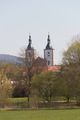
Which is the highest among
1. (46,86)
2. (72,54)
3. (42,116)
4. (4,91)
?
(72,54)

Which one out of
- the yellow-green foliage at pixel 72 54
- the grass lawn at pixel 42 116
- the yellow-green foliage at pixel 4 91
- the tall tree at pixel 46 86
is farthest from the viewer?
the tall tree at pixel 46 86

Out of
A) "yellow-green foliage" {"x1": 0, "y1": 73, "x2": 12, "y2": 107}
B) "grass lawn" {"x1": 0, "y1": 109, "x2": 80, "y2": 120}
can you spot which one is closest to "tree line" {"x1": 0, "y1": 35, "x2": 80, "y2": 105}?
"yellow-green foliage" {"x1": 0, "y1": 73, "x2": 12, "y2": 107}

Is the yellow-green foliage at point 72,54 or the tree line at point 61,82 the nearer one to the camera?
the tree line at point 61,82

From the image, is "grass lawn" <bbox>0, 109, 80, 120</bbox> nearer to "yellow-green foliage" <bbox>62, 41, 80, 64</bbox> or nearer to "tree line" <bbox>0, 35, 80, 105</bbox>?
"tree line" <bbox>0, 35, 80, 105</bbox>

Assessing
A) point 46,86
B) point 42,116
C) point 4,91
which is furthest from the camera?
point 46,86

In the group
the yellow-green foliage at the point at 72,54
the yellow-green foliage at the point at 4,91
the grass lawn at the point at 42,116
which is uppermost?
the yellow-green foliage at the point at 72,54

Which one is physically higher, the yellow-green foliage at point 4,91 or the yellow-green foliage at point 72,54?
the yellow-green foliage at point 72,54

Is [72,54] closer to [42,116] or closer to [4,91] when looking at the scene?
[4,91]

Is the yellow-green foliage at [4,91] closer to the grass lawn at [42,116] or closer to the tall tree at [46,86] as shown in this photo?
the tall tree at [46,86]

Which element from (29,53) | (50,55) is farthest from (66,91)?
(50,55)

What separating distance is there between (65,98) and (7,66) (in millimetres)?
18668

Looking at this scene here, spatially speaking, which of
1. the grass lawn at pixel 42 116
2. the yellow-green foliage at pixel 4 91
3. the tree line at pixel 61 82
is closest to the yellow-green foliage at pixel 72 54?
the tree line at pixel 61 82

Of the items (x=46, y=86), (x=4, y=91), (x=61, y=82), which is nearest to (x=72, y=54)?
(x=61, y=82)

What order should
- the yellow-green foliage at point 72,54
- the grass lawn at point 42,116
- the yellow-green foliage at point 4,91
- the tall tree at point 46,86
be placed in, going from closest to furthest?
the grass lawn at point 42,116 < the yellow-green foliage at point 4,91 < the yellow-green foliage at point 72,54 < the tall tree at point 46,86
